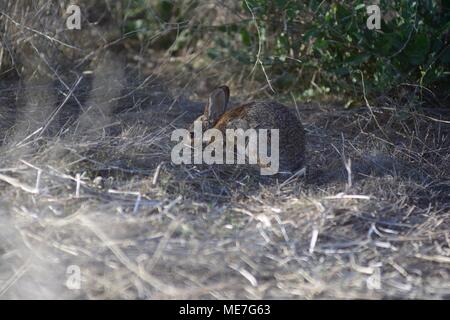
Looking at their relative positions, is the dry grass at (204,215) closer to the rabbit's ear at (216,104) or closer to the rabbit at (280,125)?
the rabbit at (280,125)

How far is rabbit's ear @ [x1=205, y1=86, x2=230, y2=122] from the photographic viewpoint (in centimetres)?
627

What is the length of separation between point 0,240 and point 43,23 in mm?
2909

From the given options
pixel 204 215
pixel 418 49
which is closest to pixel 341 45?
pixel 418 49

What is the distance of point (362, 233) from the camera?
4.71 metres

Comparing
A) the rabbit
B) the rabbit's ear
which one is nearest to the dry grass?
the rabbit

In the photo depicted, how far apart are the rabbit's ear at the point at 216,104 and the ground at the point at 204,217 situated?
0.39 meters

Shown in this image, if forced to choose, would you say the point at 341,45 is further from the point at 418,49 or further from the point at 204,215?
the point at 204,215

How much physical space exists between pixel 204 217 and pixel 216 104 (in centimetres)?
170

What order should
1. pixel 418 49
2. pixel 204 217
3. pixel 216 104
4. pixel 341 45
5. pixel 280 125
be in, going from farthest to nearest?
pixel 341 45
pixel 418 49
pixel 216 104
pixel 280 125
pixel 204 217

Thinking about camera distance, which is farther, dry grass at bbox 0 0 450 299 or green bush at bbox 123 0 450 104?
green bush at bbox 123 0 450 104

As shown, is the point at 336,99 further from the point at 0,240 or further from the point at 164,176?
the point at 0,240

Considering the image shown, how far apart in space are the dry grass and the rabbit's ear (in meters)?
0.40

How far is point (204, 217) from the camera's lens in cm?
479

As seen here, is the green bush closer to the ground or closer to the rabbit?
the ground
